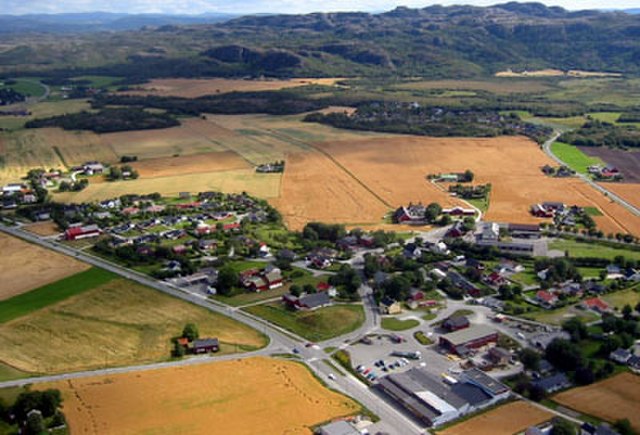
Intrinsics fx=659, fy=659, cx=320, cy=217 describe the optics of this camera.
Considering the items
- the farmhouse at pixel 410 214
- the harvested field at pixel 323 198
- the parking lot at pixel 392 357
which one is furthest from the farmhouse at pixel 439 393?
the farmhouse at pixel 410 214

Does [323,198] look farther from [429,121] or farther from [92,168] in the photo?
[429,121]

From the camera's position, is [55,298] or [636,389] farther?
[55,298]

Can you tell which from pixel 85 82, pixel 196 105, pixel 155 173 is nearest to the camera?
pixel 155 173

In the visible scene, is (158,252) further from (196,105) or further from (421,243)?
(196,105)

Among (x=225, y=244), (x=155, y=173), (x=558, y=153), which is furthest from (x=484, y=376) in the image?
(x=558, y=153)

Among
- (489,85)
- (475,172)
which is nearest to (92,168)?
(475,172)

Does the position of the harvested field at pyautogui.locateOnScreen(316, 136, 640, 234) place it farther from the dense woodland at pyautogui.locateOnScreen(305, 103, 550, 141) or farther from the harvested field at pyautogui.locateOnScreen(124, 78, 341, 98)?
the harvested field at pyautogui.locateOnScreen(124, 78, 341, 98)

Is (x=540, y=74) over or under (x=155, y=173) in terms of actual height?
over
